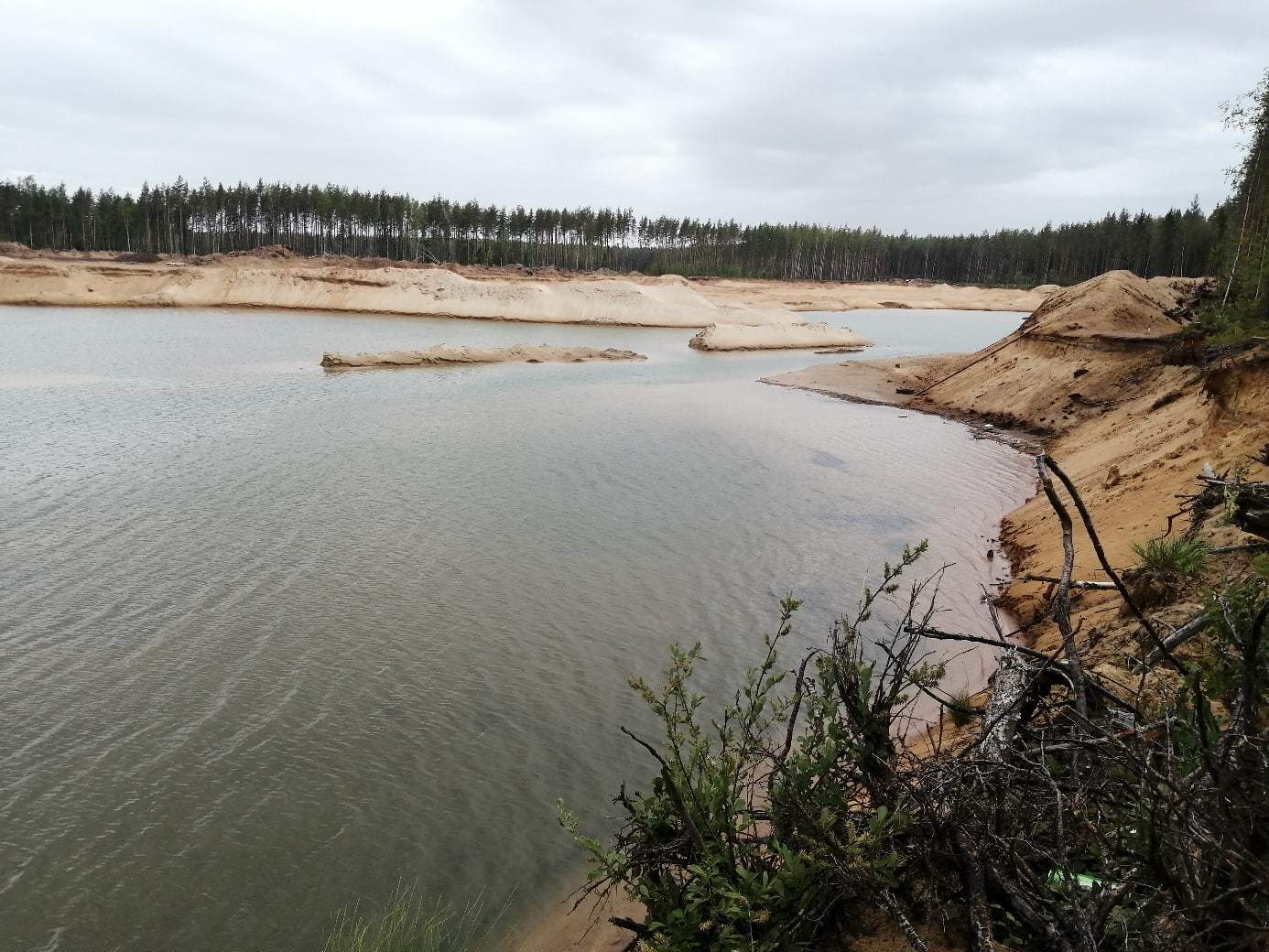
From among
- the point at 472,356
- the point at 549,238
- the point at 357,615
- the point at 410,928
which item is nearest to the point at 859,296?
the point at 549,238

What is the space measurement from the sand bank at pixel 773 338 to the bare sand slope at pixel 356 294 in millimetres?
3125

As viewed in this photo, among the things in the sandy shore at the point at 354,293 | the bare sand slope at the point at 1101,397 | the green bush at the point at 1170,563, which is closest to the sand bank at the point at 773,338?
the sandy shore at the point at 354,293

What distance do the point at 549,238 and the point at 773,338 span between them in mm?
69031

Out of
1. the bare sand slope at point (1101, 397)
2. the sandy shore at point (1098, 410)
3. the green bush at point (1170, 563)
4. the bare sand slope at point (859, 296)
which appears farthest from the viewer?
the bare sand slope at point (859, 296)

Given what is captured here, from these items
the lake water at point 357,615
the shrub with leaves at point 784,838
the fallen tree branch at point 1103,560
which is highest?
the fallen tree branch at point 1103,560

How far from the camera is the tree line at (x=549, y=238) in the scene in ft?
277

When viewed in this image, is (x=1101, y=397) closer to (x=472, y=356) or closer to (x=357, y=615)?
(x=357, y=615)

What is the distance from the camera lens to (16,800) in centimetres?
546

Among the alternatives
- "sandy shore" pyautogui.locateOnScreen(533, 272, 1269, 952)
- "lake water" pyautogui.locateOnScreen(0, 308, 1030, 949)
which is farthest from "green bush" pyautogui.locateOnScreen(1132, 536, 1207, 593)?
"lake water" pyautogui.locateOnScreen(0, 308, 1030, 949)

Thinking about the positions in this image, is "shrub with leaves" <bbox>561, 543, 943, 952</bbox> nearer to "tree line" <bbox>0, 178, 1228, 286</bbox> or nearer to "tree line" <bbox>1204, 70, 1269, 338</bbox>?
"tree line" <bbox>1204, 70, 1269, 338</bbox>

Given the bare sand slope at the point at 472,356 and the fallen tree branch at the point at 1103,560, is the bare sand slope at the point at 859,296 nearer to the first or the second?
the bare sand slope at the point at 472,356

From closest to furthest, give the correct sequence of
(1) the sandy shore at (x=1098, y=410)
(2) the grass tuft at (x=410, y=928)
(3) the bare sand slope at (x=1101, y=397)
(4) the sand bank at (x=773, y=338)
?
(2) the grass tuft at (x=410, y=928)
(1) the sandy shore at (x=1098, y=410)
(3) the bare sand slope at (x=1101, y=397)
(4) the sand bank at (x=773, y=338)

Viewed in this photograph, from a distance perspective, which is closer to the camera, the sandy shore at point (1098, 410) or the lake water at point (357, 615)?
the lake water at point (357, 615)

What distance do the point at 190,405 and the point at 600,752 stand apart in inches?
716
